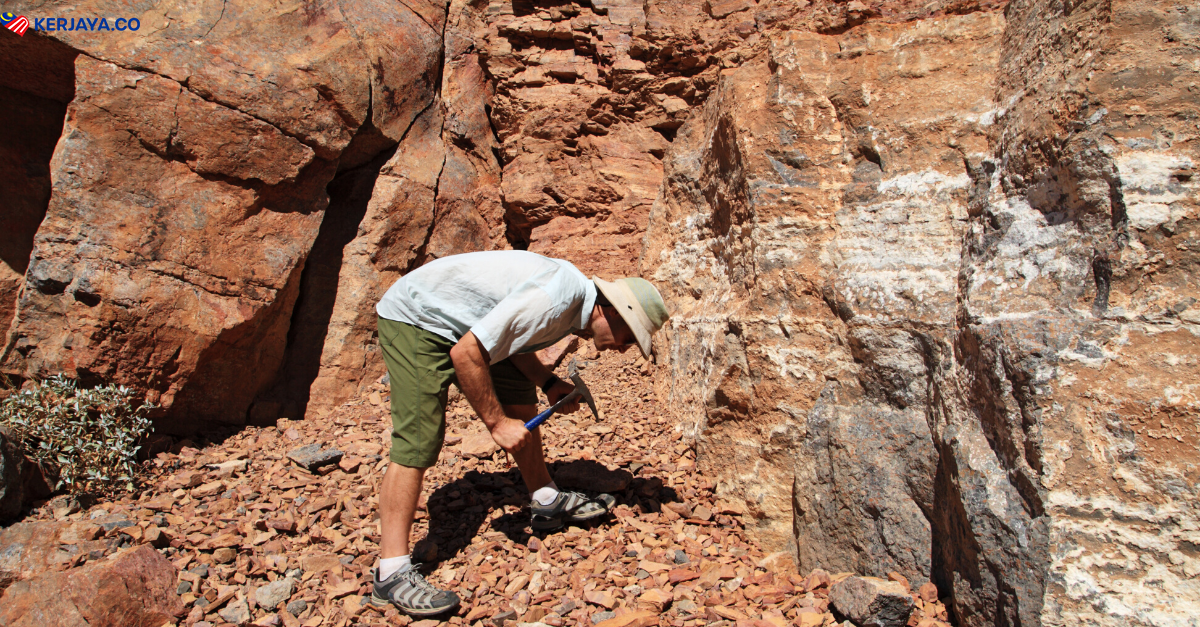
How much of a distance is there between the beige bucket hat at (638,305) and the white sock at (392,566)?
1111mm

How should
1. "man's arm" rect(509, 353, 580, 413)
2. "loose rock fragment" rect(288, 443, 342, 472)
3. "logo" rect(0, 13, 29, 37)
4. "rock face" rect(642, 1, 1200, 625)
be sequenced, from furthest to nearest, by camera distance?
"logo" rect(0, 13, 29, 37), "loose rock fragment" rect(288, 443, 342, 472), "man's arm" rect(509, 353, 580, 413), "rock face" rect(642, 1, 1200, 625)

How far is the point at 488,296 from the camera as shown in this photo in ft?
7.87

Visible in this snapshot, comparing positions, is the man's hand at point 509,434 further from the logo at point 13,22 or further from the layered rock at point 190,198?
the logo at point 13,22

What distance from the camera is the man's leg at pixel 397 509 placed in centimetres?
228

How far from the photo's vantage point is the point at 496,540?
2.67 m

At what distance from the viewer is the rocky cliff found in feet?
5.66

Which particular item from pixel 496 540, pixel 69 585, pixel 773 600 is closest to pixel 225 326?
pixel 69 585

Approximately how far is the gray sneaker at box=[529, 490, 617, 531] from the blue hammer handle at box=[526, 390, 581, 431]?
0.34 metres

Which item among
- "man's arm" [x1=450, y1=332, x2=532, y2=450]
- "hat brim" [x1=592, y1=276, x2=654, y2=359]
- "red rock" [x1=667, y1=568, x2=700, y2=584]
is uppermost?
"hat brim" [x1=592, y1=276, x2=654, y2=359]

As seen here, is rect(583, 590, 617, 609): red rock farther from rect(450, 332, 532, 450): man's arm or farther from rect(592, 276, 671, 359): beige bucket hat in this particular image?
rect(592, 276, 671, 359): beige bucket hat

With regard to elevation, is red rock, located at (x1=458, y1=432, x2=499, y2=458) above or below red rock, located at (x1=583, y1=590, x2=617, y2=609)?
above

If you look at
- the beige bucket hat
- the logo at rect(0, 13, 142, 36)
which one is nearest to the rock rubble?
the beige bucket hat

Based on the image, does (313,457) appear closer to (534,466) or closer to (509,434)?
(534,466)

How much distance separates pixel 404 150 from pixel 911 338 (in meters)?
3.83
